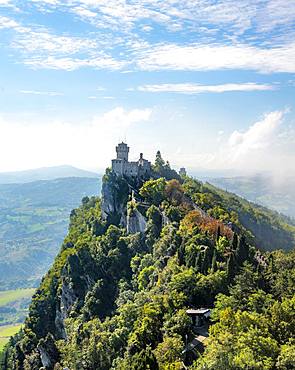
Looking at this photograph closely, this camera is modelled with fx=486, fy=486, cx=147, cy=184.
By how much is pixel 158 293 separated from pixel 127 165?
4843cm

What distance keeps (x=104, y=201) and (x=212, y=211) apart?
25.0 metres

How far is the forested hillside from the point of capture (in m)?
40.0

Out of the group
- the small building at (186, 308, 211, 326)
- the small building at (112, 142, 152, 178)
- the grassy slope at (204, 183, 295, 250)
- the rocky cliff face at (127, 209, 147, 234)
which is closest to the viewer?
the small building at (186, 308, 211, 326)

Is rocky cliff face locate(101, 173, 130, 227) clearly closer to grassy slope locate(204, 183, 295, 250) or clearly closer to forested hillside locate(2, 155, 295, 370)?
forested hillside locate(2, 155, 295, 370)

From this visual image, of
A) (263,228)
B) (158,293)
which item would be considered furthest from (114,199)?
(263,228)

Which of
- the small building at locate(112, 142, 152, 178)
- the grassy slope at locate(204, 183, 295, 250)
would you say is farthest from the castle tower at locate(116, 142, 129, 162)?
the grassy slope at locate(204, 183, 295, 250)

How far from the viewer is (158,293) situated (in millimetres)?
57469

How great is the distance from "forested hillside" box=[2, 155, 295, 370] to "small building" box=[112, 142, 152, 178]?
2.36 metres

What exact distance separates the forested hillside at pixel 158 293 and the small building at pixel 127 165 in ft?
7.75

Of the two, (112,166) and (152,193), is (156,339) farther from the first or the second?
(112,166)

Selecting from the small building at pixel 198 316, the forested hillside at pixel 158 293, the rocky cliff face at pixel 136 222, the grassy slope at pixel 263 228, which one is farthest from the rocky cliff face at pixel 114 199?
the grassy slope at pixel 263 228

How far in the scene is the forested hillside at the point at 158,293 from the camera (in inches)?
1576

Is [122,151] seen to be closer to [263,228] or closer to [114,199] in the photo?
[114,199]

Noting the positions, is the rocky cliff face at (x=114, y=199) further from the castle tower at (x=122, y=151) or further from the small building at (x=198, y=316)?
the small building at (x=198, y=316)
